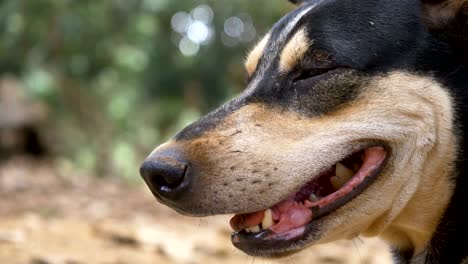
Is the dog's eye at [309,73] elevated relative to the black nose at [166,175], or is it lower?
lower

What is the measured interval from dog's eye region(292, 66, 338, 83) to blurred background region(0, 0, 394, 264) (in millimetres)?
2468

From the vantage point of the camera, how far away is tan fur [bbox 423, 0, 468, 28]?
3209 millimetres

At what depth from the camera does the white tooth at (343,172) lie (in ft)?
10.4

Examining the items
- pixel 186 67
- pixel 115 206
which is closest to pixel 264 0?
pixel 186 67

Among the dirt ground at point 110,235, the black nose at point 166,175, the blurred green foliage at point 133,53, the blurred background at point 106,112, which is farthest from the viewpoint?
the blurred green foliage at point 133,53

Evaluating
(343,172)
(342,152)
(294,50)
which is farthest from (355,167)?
(294,50)

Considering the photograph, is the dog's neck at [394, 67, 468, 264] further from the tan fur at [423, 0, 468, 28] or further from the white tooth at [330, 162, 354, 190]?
the white tooth at [330, 162, 354, 190]

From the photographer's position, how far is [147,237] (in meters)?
5.91

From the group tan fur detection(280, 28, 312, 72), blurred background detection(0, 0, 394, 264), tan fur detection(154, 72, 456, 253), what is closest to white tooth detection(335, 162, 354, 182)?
tan fur detection(154, 72, 456, 253)

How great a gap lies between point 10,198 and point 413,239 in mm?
5927

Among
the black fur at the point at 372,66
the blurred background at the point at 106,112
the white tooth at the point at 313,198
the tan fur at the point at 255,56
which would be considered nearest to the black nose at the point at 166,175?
the black fur at the point at 372,66

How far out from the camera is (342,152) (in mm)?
3070

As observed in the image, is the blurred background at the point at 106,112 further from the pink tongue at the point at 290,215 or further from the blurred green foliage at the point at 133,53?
the pink tongue at the point at 290,215

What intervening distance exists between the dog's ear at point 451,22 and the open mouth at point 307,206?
0.60 meters
